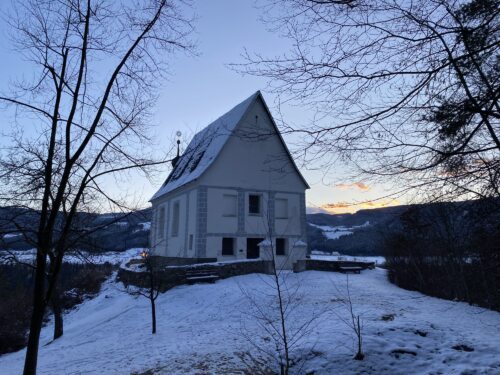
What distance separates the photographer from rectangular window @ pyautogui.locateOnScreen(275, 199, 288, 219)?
2849 centimetres

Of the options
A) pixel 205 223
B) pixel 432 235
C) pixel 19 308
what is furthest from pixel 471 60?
pixel 19 308

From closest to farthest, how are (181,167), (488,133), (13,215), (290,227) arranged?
1. (488,133)
2. (13,215)
3. (290,227)
4. (181,167)

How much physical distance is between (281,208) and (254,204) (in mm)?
2155

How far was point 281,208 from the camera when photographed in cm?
2884

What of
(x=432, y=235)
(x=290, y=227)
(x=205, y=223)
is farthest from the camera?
(x=290, y=227)

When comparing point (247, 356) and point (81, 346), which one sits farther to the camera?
point (81, 346)

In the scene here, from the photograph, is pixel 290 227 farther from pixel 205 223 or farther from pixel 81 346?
pixel 81 346

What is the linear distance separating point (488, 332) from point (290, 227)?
58.0 feet

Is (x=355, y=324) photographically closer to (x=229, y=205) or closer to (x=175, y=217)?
(x=229, y=205)

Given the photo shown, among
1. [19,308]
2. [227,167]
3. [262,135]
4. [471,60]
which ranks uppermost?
[227,167]

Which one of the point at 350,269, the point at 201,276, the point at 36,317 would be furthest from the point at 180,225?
the point at 36,317

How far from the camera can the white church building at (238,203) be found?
2567cm

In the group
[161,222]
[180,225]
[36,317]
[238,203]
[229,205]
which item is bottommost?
[36,317]

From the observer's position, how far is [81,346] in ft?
45.2
